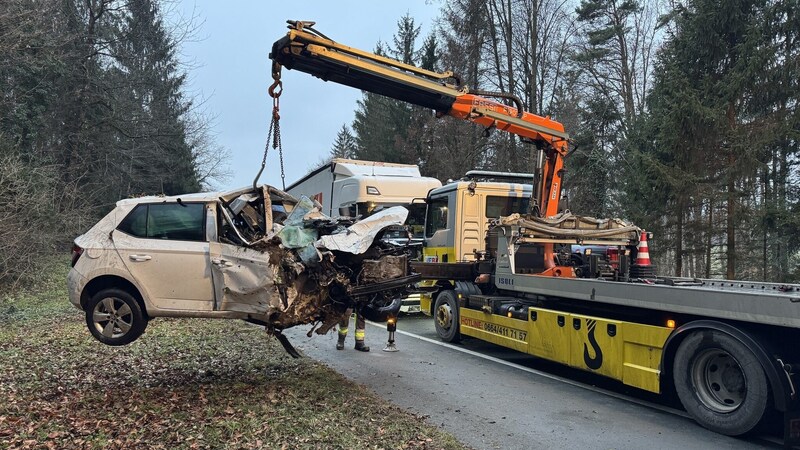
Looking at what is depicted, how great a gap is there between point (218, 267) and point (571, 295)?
13.6ft

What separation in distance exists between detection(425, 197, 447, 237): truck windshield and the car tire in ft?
20.3

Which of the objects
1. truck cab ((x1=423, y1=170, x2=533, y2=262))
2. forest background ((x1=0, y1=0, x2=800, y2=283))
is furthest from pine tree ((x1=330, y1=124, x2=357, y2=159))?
truck cab ((x1=423, y1=170, x2=533, y2=262))

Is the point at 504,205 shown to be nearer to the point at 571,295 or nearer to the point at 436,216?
the point at 436,216

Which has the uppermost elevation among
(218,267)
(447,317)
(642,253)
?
(642,253)

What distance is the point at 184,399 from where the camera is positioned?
555 cm

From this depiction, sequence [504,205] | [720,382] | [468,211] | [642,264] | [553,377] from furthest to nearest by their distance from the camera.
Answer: [504,205] → [468,211] → [642,264] → [553,377] → [720,382]

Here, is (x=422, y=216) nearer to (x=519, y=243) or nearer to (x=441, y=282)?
(x=441, y=282)

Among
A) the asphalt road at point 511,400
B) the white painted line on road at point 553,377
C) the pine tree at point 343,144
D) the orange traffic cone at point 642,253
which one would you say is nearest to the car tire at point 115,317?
the asphalt road at point 511,400

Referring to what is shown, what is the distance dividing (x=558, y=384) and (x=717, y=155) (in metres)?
12.7

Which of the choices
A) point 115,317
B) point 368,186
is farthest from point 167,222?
point 368,186

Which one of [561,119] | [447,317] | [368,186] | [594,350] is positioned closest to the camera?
[594,350]

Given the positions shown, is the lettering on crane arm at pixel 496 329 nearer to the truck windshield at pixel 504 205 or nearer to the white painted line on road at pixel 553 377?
the white painted line on road at pixel 553 377

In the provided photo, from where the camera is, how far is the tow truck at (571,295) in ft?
15.4

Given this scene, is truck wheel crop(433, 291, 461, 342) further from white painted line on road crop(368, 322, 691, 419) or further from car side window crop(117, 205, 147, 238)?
car side window crop(117, 205, 147, 238)
